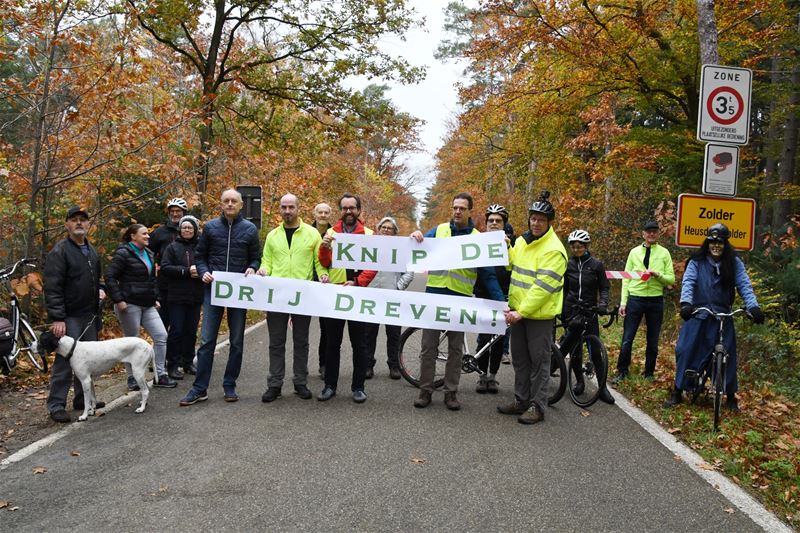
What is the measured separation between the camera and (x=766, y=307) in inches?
368

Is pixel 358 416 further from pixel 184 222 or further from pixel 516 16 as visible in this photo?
pixel 516 16

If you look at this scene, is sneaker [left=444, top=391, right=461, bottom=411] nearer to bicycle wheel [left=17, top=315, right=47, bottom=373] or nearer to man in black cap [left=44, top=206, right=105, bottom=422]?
man in black cap [left=44, top=206, right=105, bottom=422]

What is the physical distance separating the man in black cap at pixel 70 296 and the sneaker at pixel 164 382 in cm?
95

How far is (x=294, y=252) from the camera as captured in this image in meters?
6.62

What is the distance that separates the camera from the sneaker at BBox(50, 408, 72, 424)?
571 cm

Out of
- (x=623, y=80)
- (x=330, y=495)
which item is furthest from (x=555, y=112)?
(x=330, y=495)

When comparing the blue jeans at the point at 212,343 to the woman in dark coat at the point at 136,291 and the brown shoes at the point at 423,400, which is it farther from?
the brown shoes at the point at 423,400

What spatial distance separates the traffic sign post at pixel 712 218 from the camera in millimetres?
6684

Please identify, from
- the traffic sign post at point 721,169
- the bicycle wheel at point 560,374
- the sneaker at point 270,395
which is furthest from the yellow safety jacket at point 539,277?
the sneaker at point 270,395

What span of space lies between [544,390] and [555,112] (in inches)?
362

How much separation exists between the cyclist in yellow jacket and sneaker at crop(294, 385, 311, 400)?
7.12ft

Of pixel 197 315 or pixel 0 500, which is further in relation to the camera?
pixel 197 315

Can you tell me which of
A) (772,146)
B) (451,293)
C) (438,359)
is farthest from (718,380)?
(772,146)

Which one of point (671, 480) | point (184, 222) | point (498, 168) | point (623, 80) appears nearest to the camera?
point (671, 480)
